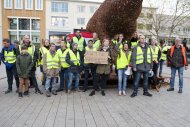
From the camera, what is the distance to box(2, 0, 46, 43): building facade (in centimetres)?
4594

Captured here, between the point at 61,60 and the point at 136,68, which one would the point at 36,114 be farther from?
the point at 136,68

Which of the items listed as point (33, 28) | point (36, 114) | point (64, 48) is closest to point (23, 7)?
point (33, 28)

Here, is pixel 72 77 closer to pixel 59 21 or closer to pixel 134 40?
pixel 134 40

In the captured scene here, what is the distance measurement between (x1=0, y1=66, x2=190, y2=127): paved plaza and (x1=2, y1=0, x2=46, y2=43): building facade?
3950 centimetres

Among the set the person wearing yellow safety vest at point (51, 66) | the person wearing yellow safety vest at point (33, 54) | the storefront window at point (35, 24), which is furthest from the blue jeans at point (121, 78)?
the storefront window at point (35, 24)

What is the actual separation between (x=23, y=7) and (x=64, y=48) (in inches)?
1587

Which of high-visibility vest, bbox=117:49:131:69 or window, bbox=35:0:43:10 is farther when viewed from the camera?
window, bbox=35:0:43:10

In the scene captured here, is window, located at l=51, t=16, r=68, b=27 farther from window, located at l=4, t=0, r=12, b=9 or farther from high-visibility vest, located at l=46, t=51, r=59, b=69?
high-visibility vest, located at l=46, t=51, r=59, b=69

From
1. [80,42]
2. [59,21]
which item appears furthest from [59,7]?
[80,42]

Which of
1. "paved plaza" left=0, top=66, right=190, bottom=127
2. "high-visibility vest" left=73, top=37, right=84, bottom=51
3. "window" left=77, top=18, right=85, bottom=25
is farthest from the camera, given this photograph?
"window" left=77, top=18, right=85, bottom=25

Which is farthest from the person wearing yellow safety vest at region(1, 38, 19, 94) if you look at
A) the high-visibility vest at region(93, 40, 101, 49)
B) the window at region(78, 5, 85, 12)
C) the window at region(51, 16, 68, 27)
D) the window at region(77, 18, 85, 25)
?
the window at region(78, 5, 85, 12)

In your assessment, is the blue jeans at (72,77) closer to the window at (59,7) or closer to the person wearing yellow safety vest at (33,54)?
the person wearing yellow safety vest at (33,54)

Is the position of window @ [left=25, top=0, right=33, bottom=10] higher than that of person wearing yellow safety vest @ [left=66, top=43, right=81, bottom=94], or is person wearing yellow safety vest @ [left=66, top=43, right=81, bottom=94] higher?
window @ [left=25, top=0, right=33, bottom=10]

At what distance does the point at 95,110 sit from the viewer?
6496 mm
